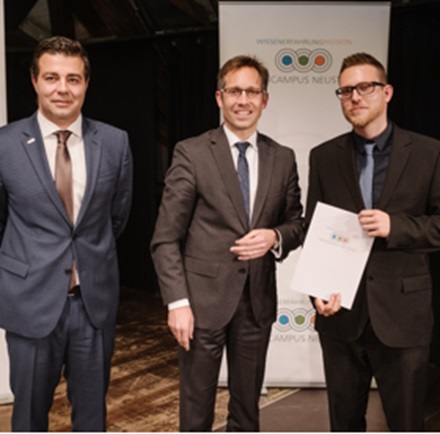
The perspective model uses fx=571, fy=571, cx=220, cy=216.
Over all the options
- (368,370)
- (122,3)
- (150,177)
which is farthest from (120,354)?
(122,3)

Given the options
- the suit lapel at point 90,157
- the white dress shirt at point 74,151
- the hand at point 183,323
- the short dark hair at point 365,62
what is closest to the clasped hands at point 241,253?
the hand at point 183,323

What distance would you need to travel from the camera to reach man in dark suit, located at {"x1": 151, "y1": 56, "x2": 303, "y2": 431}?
7.07 ft

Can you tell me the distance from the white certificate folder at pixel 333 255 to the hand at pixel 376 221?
6 cm

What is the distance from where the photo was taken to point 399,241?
2.03 meters

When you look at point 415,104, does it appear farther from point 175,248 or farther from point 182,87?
point 175,248

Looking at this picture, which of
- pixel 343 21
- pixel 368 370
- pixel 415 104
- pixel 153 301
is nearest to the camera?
pixel 368 370

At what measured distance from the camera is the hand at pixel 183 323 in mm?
2135

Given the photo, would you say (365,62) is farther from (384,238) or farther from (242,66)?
(384,238)

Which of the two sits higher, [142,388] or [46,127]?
[46,127]

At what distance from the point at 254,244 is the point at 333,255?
0.97 feet

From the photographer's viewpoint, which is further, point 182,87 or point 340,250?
point 182,87

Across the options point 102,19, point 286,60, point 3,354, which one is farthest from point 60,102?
point 102,19

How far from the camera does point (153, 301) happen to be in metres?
6.04

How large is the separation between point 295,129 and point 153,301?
3.11 meters
